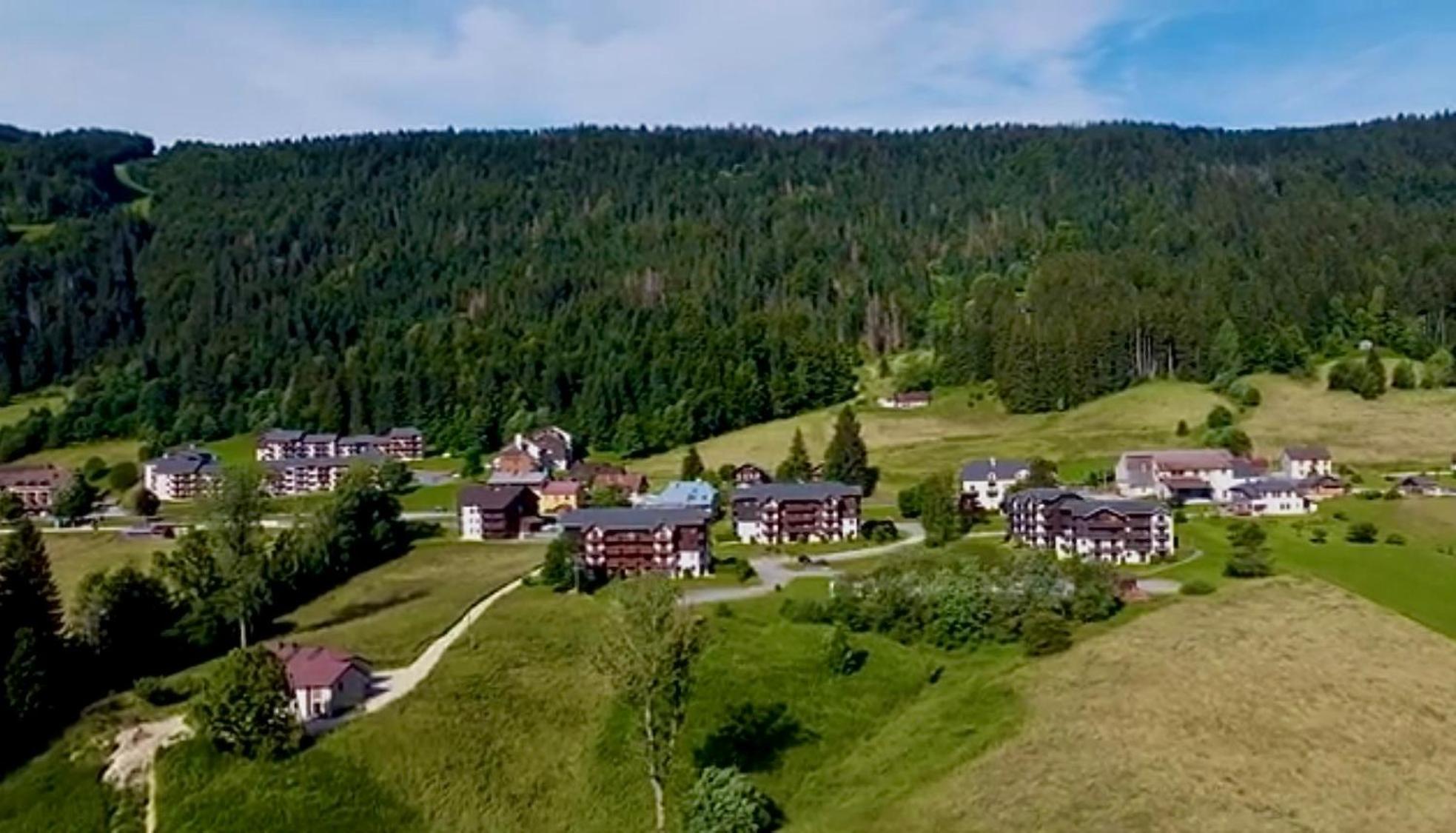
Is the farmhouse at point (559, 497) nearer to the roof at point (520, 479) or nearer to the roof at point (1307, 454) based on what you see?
the roof at point (520, 479)

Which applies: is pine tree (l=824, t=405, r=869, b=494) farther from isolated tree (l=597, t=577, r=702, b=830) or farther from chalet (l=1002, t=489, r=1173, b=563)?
isolated tree (l=597, t=577, r=702, b=830)

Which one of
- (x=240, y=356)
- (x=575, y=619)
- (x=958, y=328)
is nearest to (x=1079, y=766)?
(x=575, y=619)

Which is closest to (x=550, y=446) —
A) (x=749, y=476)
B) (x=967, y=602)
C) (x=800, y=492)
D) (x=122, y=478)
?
(x=749, y=476)

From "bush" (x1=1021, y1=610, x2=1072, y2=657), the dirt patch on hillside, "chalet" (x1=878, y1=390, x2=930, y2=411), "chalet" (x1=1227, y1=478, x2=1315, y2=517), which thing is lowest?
the dirt patch on hillside

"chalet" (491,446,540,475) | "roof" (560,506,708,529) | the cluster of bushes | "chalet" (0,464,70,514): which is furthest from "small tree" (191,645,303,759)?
"chalet" (0,464,70,514)

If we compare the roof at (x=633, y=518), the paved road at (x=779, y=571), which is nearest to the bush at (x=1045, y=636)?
the paved road at (x=779, y=571)

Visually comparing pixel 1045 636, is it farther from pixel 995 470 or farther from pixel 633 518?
pixel 995 470

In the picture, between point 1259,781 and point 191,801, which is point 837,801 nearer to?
point 1259,781
